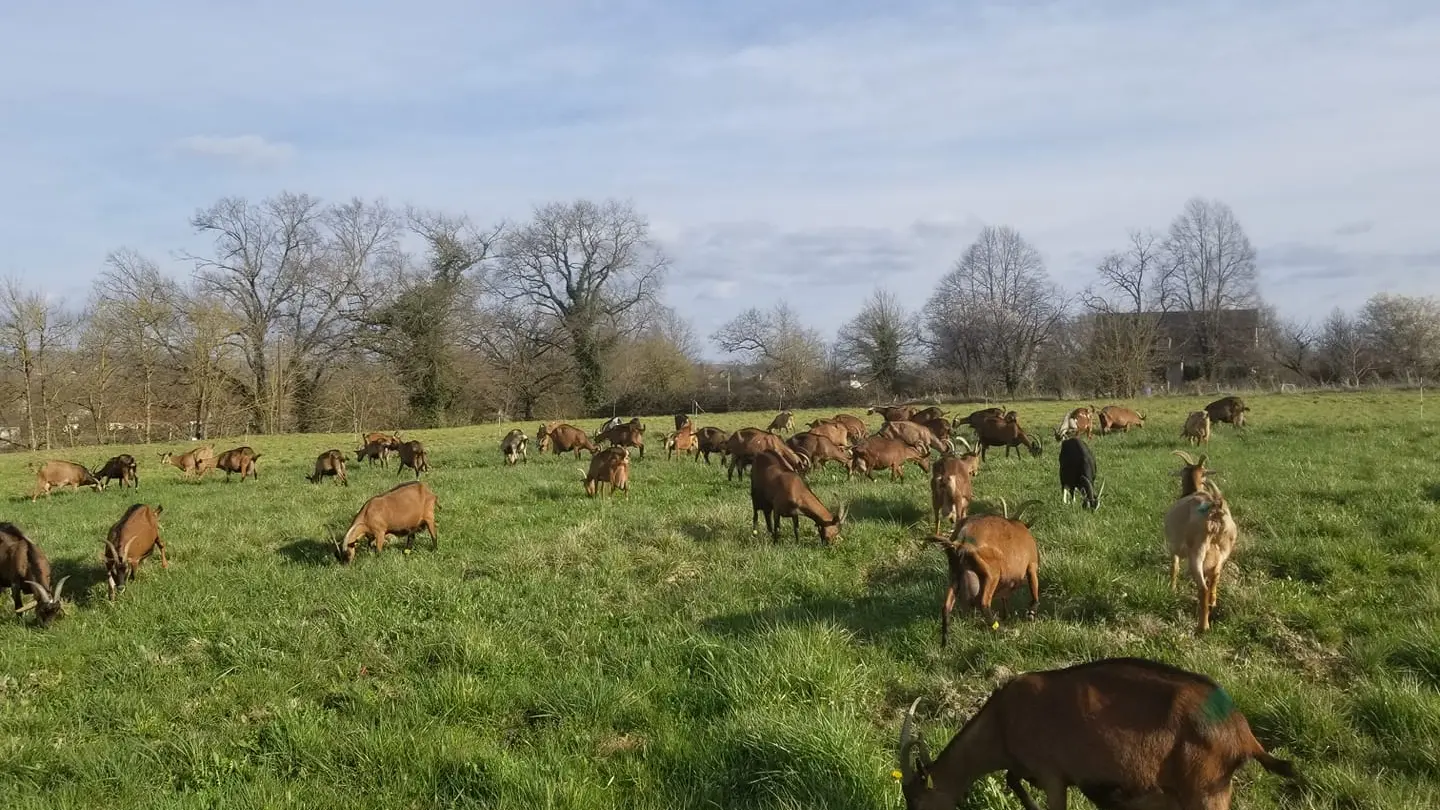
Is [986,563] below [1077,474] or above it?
below

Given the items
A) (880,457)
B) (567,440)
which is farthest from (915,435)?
(567,440)

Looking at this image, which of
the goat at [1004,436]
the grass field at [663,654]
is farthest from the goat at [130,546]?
the goat at [1004,436]

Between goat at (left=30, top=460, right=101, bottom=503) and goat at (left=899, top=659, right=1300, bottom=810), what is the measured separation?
969 inches

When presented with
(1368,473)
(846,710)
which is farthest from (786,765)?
(1368,473)

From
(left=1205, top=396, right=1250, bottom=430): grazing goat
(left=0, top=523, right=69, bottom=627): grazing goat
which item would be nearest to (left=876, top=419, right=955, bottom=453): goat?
(left=1205, top=396, right=1250, bottom=430): grazing goat

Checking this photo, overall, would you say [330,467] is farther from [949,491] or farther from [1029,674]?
[1029,674]

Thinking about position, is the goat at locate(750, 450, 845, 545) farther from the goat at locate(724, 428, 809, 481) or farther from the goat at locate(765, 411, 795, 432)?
the goat at locate(765, 411, 795, 432)

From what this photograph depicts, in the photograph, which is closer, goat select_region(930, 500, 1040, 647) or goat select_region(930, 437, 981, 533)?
goat select_region(930, 500, 1040, 647)

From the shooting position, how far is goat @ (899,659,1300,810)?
12.4 feet

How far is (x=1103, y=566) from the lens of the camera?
8141 millimetres

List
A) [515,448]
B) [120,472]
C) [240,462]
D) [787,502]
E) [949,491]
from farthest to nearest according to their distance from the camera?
1. [515,448]
2. [240,462]
3. [120,472]
4. [787,502]
5. [949,491]

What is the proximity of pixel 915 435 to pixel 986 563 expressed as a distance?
496 inches

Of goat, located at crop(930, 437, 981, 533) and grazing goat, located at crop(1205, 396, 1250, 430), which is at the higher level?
grazing goat, located at crop(1205, 396, 1250, 430)

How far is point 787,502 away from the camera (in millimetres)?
11008
